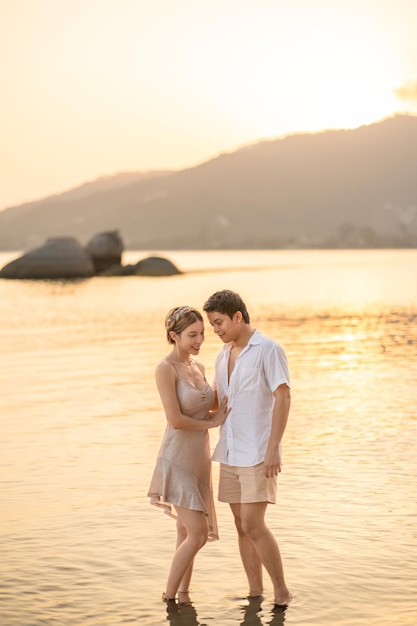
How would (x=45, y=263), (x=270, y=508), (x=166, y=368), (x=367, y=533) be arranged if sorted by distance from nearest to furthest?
(x=166, y=368)
(x=367, y=533)
(x=270, y=508)
(x=45, y=263)

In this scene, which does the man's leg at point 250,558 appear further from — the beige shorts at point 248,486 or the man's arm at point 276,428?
the man's arm at point 276,428

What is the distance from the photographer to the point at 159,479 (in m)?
6.58

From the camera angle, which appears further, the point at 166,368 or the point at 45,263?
the point at 45,263

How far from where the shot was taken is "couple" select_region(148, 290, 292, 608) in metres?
6.34

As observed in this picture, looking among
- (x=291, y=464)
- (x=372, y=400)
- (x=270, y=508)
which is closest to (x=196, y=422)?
(x=270, y=508)

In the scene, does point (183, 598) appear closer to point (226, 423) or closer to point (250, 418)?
point (226, 423)

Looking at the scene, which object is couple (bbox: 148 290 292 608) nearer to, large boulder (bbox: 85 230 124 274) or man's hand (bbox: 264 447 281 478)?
man's hand (bbox: 264 447 281 478)

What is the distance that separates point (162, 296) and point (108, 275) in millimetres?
32373

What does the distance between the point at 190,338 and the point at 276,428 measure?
77cm

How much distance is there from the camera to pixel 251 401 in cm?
641

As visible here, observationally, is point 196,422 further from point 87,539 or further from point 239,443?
point 87,539

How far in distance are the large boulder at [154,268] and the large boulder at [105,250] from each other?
2166mm

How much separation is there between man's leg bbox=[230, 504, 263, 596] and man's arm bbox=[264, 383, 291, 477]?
1.45 ft

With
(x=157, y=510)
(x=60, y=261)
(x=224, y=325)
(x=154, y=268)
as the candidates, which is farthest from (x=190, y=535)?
(x=154, y=268)
